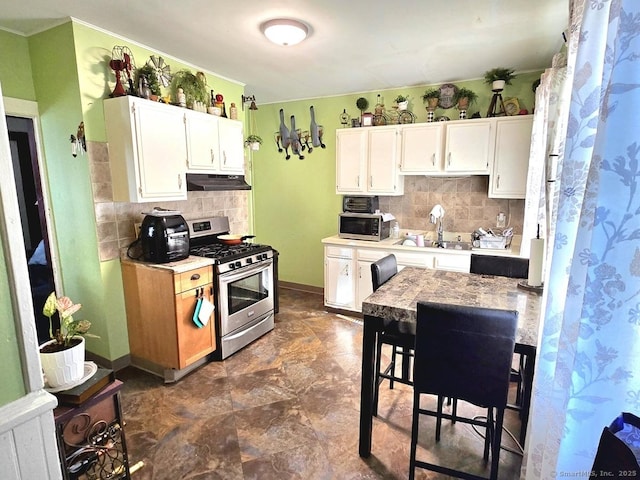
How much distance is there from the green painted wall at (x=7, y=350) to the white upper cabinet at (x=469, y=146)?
11.7 feet

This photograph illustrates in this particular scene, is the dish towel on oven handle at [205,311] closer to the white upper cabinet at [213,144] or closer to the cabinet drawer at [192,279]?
the cabinet drawer at [192,279]

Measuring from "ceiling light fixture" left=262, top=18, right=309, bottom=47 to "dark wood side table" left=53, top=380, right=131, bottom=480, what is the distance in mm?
2449

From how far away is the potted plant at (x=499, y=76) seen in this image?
342cm

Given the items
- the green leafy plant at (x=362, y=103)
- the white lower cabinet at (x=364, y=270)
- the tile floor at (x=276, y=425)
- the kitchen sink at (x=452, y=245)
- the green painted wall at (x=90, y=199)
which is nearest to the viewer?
the tile floor at (x=276, y=425)

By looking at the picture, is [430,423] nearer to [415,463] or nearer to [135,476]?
[415,463]

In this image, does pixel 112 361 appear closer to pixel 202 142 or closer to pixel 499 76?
pixel 202 142

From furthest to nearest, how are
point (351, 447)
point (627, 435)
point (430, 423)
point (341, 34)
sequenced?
1. point (341, 34)
2. point (430, 423)
3. point (351, 447)
4. point (627, 435)

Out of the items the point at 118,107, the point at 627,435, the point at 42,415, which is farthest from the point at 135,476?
the point at 118,107

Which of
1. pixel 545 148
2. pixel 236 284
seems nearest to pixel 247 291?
pixel 236 284

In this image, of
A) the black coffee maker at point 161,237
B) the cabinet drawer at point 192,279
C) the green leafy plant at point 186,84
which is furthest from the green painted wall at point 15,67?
the cabinet drawer at point 192,279

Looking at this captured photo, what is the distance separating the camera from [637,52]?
69 cm

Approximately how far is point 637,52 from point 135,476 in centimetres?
264

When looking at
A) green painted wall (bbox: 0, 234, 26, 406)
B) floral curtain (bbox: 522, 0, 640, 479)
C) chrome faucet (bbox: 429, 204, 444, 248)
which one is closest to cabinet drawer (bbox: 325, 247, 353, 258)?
chrome faucet (bbox: 429, 204, 444, 248)

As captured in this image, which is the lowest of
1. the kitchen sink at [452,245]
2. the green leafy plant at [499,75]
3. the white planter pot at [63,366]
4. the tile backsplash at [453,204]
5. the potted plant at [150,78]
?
the white planter pot at [63,366]
